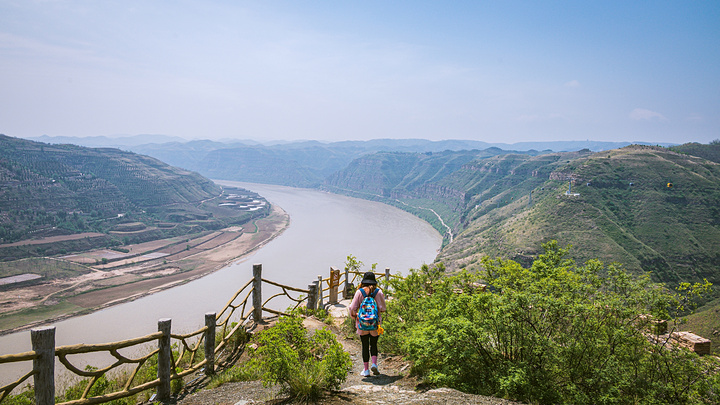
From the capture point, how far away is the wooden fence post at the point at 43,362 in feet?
13.6

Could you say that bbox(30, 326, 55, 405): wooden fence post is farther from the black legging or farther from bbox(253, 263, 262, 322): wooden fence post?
bbox(253, 263, 262, 322): wooden fence post

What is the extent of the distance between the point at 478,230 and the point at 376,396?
2760 inches

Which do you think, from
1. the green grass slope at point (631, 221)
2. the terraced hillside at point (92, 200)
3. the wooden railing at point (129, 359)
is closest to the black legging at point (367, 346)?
the wooden railing at point (129, 359)

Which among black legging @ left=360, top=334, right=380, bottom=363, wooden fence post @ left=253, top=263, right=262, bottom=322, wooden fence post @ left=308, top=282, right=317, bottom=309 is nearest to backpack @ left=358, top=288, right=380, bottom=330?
black legging @ left=360, top=334, right=380, bottom=363

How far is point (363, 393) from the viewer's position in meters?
5.52

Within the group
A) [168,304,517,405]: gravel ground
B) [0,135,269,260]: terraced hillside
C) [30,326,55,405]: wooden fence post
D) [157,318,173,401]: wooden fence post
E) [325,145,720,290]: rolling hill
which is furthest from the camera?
[0,135,269,260]: terraced hillside

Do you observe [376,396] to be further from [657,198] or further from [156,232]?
[156,232]

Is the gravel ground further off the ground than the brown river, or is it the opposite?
the gravel ground

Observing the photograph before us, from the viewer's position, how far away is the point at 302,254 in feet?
→ 220

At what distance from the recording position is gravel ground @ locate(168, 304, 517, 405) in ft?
16.8

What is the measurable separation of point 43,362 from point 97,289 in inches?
2217

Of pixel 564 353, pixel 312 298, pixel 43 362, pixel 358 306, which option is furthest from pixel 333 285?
pixel 43 362

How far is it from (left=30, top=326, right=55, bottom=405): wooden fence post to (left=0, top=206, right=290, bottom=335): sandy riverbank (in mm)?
46962

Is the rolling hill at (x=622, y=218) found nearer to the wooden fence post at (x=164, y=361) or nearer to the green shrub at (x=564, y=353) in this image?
the green shrub at (x=564, y=353)
